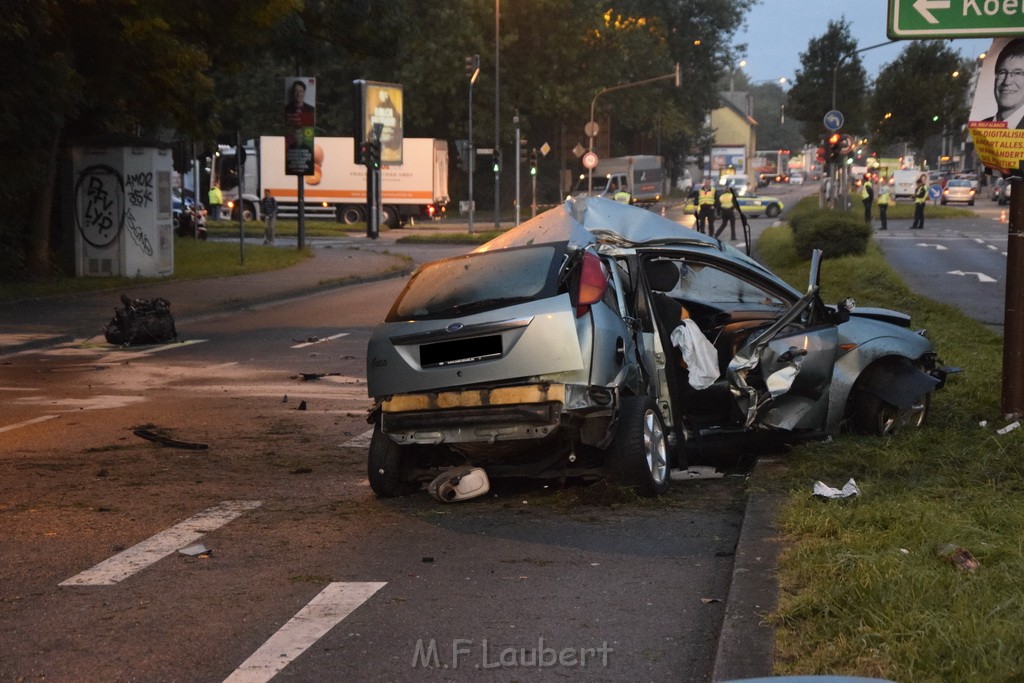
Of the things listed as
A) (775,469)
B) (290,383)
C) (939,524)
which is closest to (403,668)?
(939,524)

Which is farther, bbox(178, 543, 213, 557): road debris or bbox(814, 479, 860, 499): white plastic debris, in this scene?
bbox(814, 479, 860, 499): white plastic debris

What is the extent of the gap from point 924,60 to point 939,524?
85911 mm

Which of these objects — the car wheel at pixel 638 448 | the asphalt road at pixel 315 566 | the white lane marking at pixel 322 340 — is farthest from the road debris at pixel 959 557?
the white lane marking at pixel 322 340

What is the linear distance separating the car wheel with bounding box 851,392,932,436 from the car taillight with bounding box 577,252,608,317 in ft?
7.13

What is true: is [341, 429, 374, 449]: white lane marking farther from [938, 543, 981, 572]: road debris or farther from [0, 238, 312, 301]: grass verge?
[0, 238, 312, 301]: grass verge

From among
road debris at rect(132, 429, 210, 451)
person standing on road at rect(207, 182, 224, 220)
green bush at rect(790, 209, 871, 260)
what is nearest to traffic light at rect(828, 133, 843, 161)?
green bush at rect(790, 209, 871, 260)

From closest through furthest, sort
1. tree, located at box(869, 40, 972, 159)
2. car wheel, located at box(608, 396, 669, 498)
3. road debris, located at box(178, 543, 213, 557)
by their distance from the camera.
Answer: road debris, located at box(178, 543, 213, 557), car wheel, located at box(608, 396, 669, 498), tree, located at box(869, 40, 972, 159)

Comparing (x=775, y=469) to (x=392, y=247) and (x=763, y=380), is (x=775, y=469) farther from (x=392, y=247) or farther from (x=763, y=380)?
(x=392, y=247)

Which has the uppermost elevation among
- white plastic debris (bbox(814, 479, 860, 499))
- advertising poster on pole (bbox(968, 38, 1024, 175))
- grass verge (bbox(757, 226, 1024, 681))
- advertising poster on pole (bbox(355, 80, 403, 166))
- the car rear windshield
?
advertising poster on pole (bbox(355, 80, 403, 166))

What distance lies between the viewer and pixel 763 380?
28.7ft

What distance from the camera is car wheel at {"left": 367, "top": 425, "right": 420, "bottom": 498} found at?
8.06 metres

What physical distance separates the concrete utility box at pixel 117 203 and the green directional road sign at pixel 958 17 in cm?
1938

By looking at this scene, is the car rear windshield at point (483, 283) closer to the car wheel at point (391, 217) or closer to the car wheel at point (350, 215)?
the car wheel at point (391, 217)

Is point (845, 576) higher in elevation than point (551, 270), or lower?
lower
